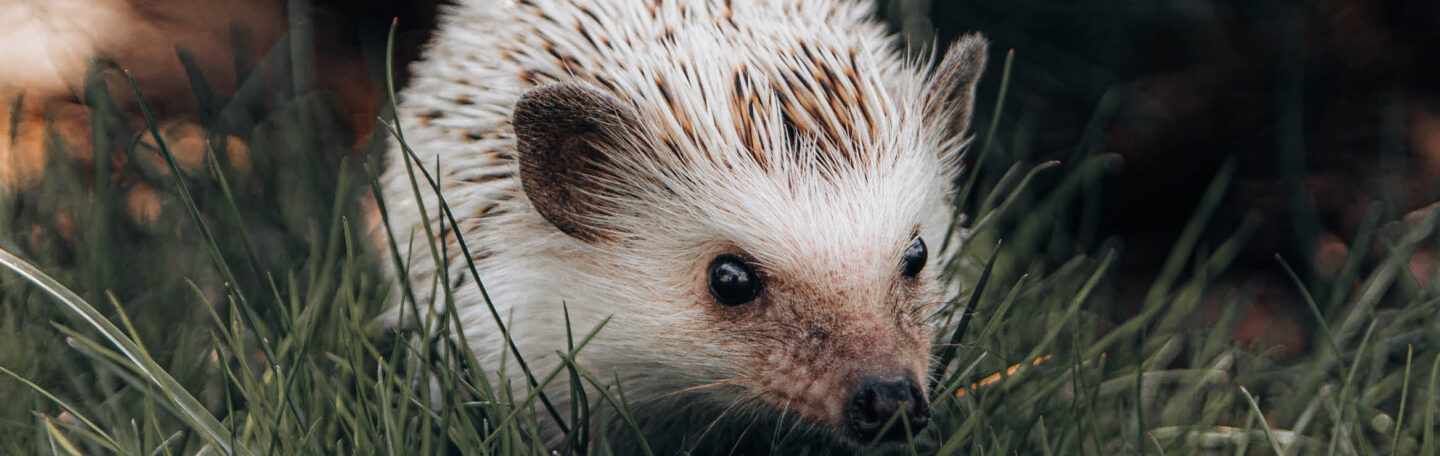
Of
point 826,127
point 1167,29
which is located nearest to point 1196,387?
point 826,127

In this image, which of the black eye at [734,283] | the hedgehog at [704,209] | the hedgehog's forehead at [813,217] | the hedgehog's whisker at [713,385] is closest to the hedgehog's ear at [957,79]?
the hedgehog at [704,209]

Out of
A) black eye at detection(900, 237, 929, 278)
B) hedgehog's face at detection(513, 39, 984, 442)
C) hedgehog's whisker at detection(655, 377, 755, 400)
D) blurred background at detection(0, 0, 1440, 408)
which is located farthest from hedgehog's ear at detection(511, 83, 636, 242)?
blurred background at detection(0, 0, 1440, 408)

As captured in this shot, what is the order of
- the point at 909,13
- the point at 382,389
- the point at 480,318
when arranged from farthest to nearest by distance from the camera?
the point at 909,13 < the point at 480,318 < the point at 382,389

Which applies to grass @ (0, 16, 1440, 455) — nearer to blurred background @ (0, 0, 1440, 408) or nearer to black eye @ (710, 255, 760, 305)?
blurred background @ (0, 0, 1440, 408)

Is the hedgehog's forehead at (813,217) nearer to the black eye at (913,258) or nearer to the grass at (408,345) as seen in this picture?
the black eye at (913,258)

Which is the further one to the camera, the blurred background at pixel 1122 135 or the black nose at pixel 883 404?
the blurred background at pixel 1122 135

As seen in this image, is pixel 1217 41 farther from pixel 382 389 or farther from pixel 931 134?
pixel 382 389

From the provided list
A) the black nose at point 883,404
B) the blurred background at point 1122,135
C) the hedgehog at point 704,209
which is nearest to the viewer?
the black nose at point 883,404
